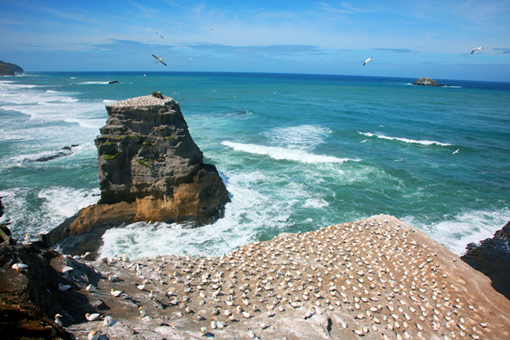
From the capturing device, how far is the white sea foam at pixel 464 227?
1533cm

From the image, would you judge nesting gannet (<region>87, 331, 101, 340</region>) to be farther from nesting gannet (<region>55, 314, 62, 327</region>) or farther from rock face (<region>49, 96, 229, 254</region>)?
rock face (<region>49, 96, 229, 254</region>)

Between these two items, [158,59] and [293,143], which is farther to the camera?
[293,143]

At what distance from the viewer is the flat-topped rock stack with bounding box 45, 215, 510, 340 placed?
23.7 feet

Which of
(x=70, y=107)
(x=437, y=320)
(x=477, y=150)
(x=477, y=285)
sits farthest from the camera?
(x=70, y=107)

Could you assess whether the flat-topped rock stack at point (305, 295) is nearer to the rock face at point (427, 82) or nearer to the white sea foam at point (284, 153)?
the white sea foam at point (284, 153)

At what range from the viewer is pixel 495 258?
14.0 meters

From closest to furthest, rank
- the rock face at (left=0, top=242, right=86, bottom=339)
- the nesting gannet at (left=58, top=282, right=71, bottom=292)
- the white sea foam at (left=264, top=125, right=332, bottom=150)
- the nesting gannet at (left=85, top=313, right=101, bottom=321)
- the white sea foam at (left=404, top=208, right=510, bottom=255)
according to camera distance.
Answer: the rock face at (left=0, top=242, right=86, bottom=339), the nesting gannet at (left=85, top=313, right=101, bottom=321), the nesting gannet at (left=58, top=282, right=71, bottom=292), the white sea foam at (left=404, top=208, right=510, bottom=255), the white sea foam at (left=264, top=125, right=332, bottom=150)

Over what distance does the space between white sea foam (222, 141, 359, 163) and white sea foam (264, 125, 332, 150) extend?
2060mm

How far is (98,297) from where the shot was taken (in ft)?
23.0

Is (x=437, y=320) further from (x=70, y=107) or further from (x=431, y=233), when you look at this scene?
(x=70, y=107)

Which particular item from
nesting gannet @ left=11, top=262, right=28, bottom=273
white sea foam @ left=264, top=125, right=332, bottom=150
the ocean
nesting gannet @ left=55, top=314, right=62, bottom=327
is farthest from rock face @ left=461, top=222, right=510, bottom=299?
white sea foam @ left=264, top=125, right=332, bottom=150

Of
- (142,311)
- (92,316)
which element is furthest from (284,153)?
(92,316)

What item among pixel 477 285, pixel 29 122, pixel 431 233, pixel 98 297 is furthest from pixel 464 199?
pixel 29 122

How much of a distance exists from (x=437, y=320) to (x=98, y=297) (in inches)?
417
